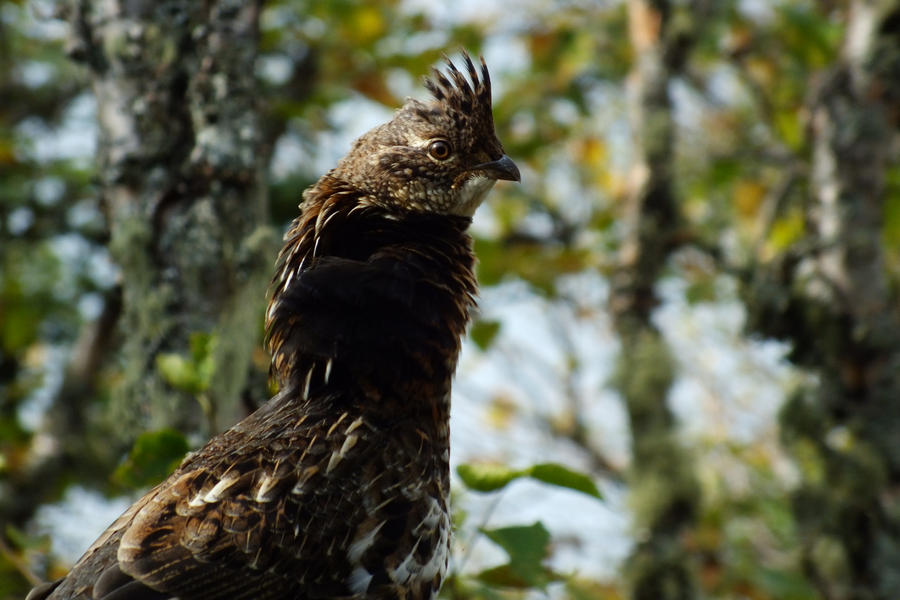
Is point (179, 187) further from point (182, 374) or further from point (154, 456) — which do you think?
point (154, 456)

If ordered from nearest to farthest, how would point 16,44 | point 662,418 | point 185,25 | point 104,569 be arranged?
1. point 104,569
2. point 185,25
3. point 662,418
4. point 16,44

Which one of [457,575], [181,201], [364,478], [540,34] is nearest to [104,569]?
[364,478]

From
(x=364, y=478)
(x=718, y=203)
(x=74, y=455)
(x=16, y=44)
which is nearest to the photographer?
(x=364, y=478)

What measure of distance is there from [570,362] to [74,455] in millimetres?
7330

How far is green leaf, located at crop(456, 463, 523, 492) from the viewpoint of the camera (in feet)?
9.55

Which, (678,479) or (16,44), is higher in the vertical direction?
(16,44)

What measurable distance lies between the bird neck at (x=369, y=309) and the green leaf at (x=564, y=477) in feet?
1.08

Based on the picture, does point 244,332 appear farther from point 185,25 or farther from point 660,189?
point 660,189

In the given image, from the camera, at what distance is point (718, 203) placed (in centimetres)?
1042

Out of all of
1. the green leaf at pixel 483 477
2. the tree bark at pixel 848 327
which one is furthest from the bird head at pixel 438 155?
the tree bark at pixel 848 327

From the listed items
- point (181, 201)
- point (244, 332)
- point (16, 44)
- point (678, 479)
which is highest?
point (16, 44)

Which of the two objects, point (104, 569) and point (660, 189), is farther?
point (660, 189)

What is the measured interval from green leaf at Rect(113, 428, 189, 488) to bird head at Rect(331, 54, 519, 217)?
1.08m

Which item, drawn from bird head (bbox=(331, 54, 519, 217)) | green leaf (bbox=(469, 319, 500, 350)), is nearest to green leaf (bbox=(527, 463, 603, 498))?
bird head (bbox=(331, 54, 519, 217))
